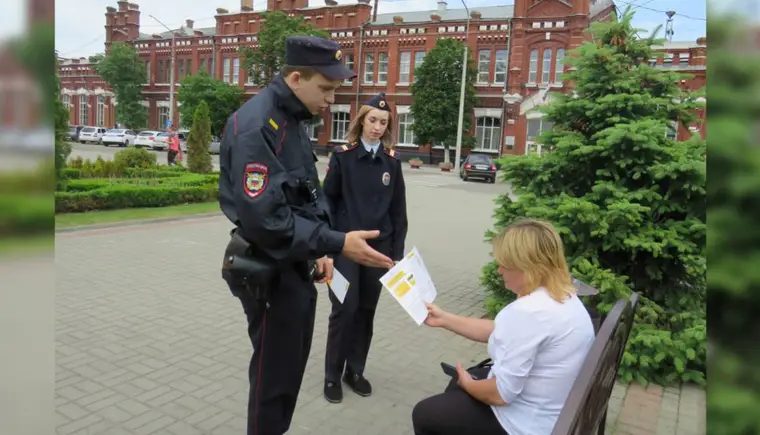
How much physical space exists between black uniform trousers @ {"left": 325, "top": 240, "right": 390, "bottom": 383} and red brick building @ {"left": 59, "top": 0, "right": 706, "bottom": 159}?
30947mm

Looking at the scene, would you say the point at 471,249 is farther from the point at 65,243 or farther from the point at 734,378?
the point at 734,378

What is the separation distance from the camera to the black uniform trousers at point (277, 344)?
2695mm

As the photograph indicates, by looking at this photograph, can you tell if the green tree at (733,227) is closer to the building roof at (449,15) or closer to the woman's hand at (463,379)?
the woman's hand at (463,379)

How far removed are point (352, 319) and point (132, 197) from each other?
10.3 metres

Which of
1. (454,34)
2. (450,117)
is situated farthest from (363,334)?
(454,34)

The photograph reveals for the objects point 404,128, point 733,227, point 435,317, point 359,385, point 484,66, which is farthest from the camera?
point 404,128

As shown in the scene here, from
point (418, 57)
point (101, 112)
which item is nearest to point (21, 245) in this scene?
point (418, 57)

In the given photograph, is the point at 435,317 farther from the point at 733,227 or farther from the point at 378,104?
the point at 733,227

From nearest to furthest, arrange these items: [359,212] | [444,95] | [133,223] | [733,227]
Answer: [733,227] → [359,212] → [133,223] → [444,95]

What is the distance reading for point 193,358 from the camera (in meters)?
4.70

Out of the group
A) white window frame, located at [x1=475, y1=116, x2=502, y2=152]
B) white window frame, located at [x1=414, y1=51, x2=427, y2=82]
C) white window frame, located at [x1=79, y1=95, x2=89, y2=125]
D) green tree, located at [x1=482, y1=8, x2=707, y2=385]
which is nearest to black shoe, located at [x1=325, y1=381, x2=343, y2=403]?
green tree, located at [x1=482, y1=8, x2=707, y2=385]

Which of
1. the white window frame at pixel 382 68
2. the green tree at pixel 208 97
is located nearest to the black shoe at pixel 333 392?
the white window frame at pixel 382 68

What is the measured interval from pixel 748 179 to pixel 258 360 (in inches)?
104

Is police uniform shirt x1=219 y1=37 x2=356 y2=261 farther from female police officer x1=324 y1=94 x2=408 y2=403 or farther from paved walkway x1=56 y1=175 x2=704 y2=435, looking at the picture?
female police officer x1=324 y1=94 x2=408 y2=403
